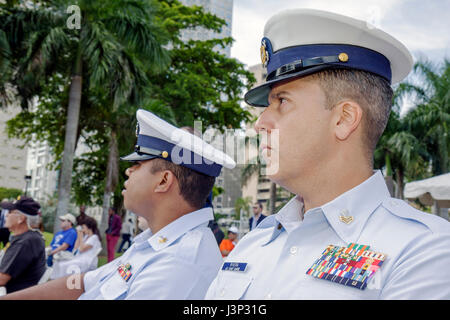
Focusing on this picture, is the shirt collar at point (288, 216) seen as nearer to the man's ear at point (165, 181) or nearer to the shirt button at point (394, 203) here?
the shirt button at point (394, 203)

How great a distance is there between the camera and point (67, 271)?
24.6 ft

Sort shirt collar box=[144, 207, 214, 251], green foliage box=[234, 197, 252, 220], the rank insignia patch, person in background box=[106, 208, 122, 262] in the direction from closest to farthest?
the rank insignia patch → shirt collar box=[144, 207, 214, 251] → person in background box=[106, 208, 122, 262] → green foliage box=[234, 197, 252, 220]

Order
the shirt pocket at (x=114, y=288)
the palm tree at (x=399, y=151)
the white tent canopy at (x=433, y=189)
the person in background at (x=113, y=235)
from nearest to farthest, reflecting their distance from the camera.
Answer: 1. the shirt pocket at (x=114, y=288)
2. the white tent canopy at (x=433, y=189)
3. the person in background at (x=113, y=235)
4. the palm tree at (x=399, y=151)

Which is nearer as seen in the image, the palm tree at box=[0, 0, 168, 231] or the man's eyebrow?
the man's eyebrow

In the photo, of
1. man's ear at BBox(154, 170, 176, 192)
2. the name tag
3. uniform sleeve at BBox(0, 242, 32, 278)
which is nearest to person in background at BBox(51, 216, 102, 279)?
uniform sleeve at BBox(0, 242, 32, 278)

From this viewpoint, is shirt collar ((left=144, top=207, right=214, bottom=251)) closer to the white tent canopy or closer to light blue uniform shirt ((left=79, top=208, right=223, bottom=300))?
light blue uniform shirt ((left=79, top=208, right=223, bottom=300))

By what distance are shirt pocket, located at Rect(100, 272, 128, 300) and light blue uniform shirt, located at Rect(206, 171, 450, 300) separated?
677 mm

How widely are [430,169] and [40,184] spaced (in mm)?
106844

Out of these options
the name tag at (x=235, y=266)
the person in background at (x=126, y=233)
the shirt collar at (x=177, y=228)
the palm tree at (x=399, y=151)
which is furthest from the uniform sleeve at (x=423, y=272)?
the person in background at (x=126, y=233)

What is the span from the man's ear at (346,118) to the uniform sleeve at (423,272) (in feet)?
1.36

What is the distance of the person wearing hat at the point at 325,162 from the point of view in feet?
4.38

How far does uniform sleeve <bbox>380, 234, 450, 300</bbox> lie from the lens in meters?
1.13

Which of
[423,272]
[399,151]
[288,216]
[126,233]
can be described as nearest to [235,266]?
[288,216]

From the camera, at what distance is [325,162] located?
1503mm
